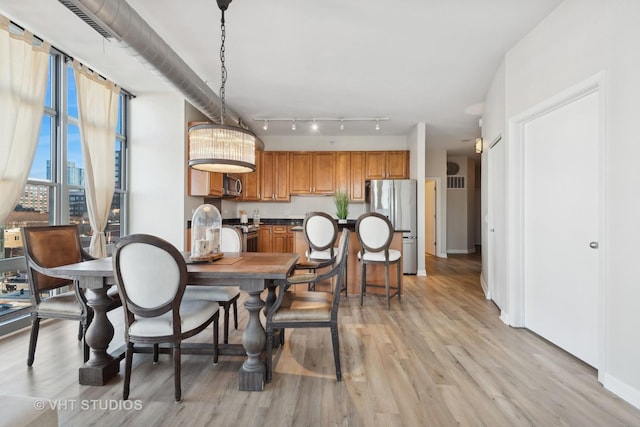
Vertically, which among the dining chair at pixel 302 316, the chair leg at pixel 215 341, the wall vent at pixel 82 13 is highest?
the wall vent at pixel 82 13

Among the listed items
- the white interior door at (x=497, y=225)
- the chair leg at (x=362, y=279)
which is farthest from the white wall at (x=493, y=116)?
the chair leg at (x=362, y=279)

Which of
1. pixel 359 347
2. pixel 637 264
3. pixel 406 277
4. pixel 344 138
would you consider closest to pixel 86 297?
pixel 359 347

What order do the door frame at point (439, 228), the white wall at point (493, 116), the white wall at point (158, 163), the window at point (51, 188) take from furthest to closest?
1. the door frame at point (439, 228)
2. the white wall at point (158, 163)
3. the white wall at point (493, 116)
4. the window at point (51, 188)

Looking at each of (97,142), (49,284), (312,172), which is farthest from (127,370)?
(312,172)

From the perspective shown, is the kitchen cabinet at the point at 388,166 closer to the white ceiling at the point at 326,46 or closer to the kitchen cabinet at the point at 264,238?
the white ceiling at the point at 326,46

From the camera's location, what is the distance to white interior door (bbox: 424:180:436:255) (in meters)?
8.12

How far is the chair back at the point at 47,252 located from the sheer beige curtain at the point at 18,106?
17.7 inches

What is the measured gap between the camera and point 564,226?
2.59 m

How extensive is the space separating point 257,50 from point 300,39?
19.8 inches

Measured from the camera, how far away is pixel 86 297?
2.11m

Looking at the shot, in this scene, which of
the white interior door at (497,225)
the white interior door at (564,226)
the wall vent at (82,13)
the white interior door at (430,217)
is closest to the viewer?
the wall vent at (82,13)

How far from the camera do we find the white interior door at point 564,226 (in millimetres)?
2322

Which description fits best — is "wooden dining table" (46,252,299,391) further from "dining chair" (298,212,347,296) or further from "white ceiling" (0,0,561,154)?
"white ceiling" (0,0,561,154)

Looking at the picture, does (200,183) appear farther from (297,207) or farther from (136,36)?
(297,207)
